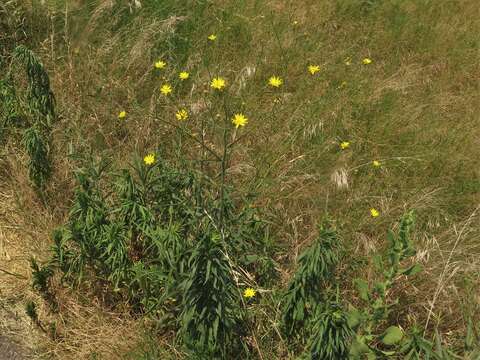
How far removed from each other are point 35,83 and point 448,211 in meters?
2.54

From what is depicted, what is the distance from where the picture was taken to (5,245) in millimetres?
2619

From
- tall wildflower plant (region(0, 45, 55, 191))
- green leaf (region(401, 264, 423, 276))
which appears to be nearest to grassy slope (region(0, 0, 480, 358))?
tall wildflower plant (region(0, 45, 55, 191))

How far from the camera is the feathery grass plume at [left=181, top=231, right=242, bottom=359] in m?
1.78

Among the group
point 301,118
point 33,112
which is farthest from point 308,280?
point 33,112

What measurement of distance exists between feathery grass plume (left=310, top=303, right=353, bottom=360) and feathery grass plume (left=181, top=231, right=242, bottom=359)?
373 mm

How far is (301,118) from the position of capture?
3186 mm

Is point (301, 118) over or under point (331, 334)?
under

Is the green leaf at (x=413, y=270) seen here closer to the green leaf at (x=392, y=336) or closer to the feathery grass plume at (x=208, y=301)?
the green leaf at (x=392, y=336)

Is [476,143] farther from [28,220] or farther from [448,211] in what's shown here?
[28,220]

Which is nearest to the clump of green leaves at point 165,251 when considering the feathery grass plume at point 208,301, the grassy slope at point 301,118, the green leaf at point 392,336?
the feathery grass plume at point 208,301

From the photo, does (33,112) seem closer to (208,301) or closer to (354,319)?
(208,301)

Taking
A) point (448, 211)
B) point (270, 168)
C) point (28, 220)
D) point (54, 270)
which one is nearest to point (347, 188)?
point (270, 168)

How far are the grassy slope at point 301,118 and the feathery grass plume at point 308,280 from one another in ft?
0.66

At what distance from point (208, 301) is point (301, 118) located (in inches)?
67.0
